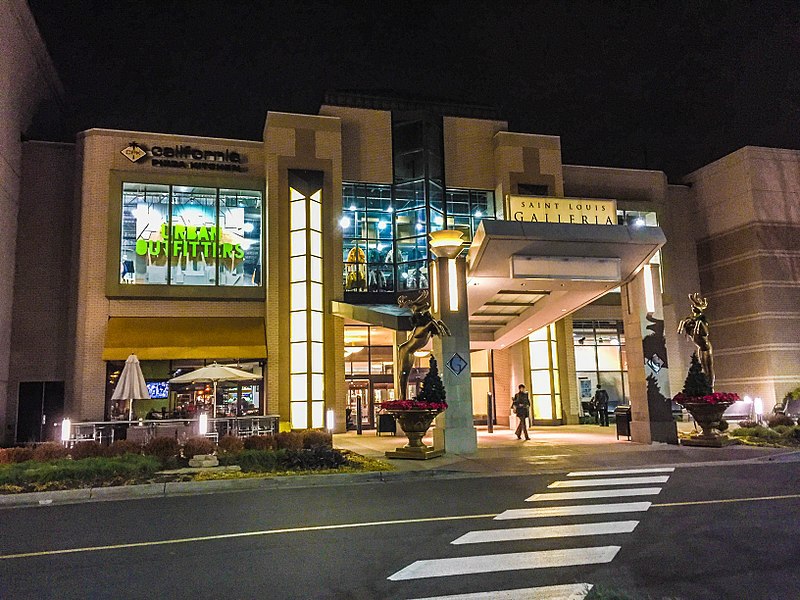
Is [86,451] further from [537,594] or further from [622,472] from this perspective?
[537,594]

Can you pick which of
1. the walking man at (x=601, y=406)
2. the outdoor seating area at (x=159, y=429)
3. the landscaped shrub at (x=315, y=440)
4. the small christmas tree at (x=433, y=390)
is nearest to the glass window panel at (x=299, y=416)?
the outdoor seating area at (x=159, y=429)

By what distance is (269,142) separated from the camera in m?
27.1

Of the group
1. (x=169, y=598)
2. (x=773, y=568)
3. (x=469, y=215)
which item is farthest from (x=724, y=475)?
(x=469, y=215)

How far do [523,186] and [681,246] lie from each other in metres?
10.8

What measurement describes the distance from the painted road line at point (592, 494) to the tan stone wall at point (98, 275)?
1843 cm

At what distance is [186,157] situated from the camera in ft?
88.7

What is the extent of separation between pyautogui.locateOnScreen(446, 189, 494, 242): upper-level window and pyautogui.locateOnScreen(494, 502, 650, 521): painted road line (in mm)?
21078

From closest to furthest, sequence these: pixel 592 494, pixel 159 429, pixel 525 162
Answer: pixel 592 494 → pixel 159 429 → pixel 525 162

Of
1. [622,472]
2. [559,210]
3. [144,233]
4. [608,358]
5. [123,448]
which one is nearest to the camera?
[622,472]

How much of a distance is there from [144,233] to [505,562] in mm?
23276

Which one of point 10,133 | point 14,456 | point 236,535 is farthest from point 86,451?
point 10,133

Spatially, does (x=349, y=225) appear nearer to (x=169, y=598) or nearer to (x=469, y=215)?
(x=469, y=215)

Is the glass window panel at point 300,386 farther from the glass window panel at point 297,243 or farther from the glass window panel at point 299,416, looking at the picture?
the glass window panel at point 297,243

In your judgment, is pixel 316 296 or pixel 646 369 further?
pixel 316 296
